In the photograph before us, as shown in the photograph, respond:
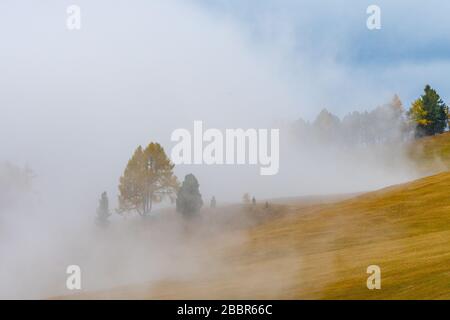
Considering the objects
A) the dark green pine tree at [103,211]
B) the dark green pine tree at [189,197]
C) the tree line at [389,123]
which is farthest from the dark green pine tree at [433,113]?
the dark green pine tree at [103,211]

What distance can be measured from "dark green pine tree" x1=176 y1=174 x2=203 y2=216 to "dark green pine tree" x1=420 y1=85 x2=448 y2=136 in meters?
71.4

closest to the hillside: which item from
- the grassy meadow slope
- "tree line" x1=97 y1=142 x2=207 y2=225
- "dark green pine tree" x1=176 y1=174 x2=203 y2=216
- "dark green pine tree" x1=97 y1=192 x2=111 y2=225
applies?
the grassy meadow slope

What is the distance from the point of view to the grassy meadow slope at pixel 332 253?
29938mm

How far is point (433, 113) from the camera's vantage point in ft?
401

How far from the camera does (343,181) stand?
115 m

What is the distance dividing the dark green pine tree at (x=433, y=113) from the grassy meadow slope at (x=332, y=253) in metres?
46.4

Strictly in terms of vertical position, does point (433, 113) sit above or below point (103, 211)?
above

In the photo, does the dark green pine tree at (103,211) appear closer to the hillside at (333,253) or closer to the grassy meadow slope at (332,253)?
the hillside at (333,253)

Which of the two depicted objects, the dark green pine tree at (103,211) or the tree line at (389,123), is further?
the tree line at (389,123)

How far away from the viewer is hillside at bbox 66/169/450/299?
30.0m

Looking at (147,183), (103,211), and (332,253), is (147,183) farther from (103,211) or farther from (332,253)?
(332,253)

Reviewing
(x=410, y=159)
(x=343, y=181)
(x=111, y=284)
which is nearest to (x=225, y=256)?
(x=111, y=284)

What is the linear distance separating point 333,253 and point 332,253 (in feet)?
0.55

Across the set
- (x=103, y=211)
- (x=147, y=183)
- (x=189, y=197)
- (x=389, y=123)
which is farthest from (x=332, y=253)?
(x=389, y=123)
